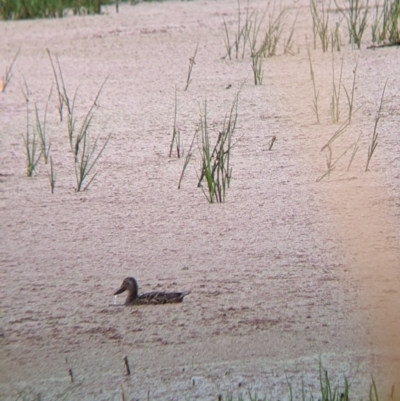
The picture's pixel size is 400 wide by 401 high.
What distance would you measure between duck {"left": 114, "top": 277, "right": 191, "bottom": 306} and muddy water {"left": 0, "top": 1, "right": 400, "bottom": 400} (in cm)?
2

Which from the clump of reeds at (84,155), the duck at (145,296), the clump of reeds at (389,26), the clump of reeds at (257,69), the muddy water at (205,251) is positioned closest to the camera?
the muddy water at (205,251)

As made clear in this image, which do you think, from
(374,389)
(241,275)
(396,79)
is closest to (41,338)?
(241,275)

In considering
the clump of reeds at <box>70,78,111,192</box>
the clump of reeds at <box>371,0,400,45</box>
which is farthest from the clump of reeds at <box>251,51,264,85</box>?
the clump of reeds at <box>70,78,111,192</box>

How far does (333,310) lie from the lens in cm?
262

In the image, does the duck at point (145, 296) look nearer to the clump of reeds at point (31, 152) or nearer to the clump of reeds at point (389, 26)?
the clump of reeds at point (31, 152)

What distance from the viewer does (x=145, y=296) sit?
8.89ft

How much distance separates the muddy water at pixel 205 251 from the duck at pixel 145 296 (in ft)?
0.07

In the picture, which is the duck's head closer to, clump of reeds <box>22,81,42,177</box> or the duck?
the duck

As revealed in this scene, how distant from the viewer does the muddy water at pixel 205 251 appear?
2.38 metres

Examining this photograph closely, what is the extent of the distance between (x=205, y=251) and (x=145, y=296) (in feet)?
1.43

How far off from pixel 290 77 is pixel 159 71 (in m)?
0.82

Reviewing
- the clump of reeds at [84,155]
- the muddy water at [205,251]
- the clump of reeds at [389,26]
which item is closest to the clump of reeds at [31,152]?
the muddy water at [205,251]

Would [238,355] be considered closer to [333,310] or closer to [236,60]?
[333,310]

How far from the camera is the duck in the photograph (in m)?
2.68
